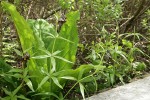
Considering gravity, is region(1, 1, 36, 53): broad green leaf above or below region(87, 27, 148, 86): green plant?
above

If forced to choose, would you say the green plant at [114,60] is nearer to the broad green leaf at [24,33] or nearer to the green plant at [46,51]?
the green plant at [46,51]

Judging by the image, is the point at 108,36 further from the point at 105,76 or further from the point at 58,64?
the point at 58,64

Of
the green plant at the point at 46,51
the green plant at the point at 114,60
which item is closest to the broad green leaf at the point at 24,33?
the green plant at the point at 46,51

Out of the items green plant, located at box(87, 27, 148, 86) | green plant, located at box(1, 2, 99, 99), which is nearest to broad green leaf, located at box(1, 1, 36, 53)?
green plant, located at box(1, 2, 99, 99)

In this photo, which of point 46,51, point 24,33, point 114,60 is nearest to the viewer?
point 46,51

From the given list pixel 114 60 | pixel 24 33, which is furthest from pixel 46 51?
pixel 114 60

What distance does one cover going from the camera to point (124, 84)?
8.41 ft

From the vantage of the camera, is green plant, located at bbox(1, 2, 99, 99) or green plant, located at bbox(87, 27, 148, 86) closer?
green plant, located at bbox(1, 2, 99, 99)

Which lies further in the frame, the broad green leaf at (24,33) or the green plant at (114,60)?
the green plant at (114,60)

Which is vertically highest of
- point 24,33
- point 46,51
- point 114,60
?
point 24,33

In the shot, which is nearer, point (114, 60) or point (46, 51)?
point (46, 51)

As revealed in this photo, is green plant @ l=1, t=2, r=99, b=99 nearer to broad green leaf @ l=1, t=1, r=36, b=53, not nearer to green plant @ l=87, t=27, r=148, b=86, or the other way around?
broad green leaf @ l=1, t=1, r=36, b=53

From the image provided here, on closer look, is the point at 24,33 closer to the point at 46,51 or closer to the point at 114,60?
the point at 46,51

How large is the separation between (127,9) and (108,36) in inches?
30.2
